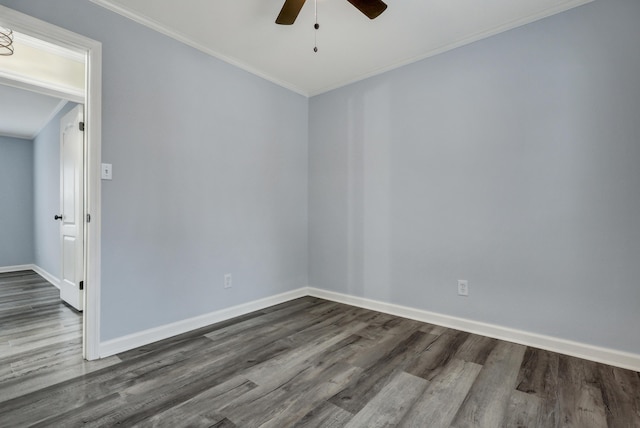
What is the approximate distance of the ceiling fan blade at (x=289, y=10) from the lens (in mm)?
1873

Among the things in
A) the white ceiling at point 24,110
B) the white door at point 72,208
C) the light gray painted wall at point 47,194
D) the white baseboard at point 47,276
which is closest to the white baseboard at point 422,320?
the white door at point 72,208

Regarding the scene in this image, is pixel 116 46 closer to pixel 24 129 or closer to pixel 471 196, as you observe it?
pixel 471 196

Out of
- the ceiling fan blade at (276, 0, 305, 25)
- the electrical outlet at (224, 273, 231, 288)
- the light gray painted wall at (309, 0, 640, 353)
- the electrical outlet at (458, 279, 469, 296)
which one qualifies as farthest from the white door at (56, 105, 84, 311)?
the electrical outlet at (458, 279, 469, 296)

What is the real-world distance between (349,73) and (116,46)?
83.5 inches

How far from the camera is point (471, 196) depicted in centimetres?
262

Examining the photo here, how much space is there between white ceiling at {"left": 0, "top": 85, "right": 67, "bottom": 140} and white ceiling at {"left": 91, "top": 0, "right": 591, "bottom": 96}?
2.82 meters

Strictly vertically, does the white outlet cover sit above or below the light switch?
below

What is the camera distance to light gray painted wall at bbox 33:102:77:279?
4363 millimetres

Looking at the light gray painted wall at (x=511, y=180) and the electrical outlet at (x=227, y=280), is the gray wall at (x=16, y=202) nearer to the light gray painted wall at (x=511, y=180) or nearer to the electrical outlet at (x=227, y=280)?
the electrical outlet at (x=227, y=280)

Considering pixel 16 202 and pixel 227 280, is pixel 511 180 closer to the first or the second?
pixel 227 280

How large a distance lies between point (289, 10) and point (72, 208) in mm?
3161

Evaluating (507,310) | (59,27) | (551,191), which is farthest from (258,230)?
(551,191)

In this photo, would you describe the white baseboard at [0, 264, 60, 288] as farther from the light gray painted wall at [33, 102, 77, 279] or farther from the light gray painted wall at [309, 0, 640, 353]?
the light gray painted wall at [309, 0, 640, 353]

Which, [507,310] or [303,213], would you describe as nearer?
[507,310]
